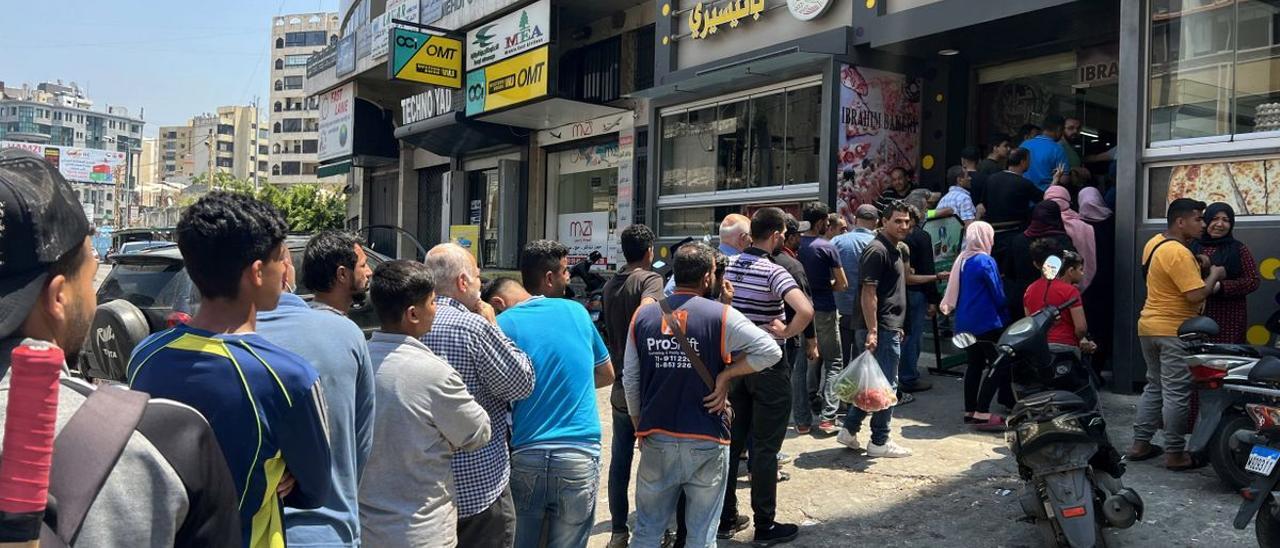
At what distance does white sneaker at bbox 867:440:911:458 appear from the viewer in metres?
6.35

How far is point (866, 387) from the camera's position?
5980mm

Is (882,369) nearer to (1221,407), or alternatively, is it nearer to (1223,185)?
(1221,407)

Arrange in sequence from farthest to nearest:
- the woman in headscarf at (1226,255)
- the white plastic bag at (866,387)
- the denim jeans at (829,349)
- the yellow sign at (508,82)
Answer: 1. the yellow sign at (508,82)
2. the denim jeans at (829,349)
3. the woman in headscarf at (1226,255)
4. the white plastic bag at (866,387)

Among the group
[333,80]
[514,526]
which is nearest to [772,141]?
[514,526]

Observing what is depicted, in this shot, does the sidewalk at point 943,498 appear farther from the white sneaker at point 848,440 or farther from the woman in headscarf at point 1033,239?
the woman in headscarf at point 1033,239

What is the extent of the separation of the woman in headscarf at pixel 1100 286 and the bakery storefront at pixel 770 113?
2.90 metres

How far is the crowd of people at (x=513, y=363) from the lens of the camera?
141cm

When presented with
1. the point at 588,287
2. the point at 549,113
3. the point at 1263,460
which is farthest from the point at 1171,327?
the point at 549,113

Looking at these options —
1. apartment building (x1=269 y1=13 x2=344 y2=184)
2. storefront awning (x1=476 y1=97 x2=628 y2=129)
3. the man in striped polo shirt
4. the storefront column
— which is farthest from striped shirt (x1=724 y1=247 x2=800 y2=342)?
apartment building (x1=269 y1=13 x2=344 y2=184)

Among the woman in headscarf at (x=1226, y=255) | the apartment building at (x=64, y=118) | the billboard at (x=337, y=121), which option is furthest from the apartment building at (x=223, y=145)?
the woman in headscarf at (x=1226, y=255)

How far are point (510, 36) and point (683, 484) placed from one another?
14.9 meters

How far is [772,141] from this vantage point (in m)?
11.8

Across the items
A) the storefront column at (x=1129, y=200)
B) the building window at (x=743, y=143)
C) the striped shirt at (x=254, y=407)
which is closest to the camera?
the striped shirt at (x=254, y=407)

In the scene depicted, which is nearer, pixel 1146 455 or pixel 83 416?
pixel 83 416
